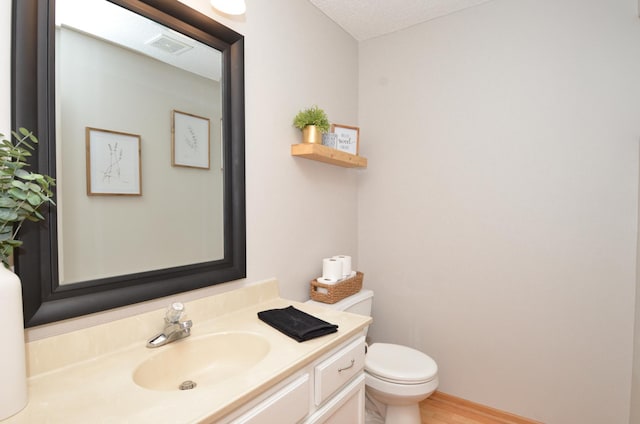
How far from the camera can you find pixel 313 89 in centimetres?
199

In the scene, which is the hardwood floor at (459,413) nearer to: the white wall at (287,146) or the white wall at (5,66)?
the white wall at (287,146)

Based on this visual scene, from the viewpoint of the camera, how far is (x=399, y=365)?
176 centimetres

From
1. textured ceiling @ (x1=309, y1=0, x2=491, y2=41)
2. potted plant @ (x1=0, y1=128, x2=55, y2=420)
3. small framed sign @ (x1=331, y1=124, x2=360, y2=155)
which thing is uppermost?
textured ceiling @ (x1=309, y1=0, x2=491, y2=41)

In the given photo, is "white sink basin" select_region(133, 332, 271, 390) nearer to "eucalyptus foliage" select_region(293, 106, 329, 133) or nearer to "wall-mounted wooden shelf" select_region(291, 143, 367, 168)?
"wall-mounted wooden shelf" select_region(291, 143, 367, 168)

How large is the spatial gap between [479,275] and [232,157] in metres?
1.60

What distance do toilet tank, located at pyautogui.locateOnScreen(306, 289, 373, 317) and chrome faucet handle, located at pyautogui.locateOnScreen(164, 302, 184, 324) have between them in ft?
2.85

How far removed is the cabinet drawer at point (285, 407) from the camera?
0.87 m

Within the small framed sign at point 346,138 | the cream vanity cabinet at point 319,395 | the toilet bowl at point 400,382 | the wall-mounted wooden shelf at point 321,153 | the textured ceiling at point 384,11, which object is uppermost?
the textured ceiling at point 384,11

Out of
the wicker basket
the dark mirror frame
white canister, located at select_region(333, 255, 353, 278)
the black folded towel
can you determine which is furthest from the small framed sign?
the black folded towel

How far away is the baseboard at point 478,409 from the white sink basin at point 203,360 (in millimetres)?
1505

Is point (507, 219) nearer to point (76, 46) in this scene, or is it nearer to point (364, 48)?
point (364, 48)

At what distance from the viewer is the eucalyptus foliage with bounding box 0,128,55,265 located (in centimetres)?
78

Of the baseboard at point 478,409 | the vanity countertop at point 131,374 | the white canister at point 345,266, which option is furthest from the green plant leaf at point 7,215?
the baseboard at point 478,409

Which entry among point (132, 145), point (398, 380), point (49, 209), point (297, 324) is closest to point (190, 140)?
point (132, 145)
